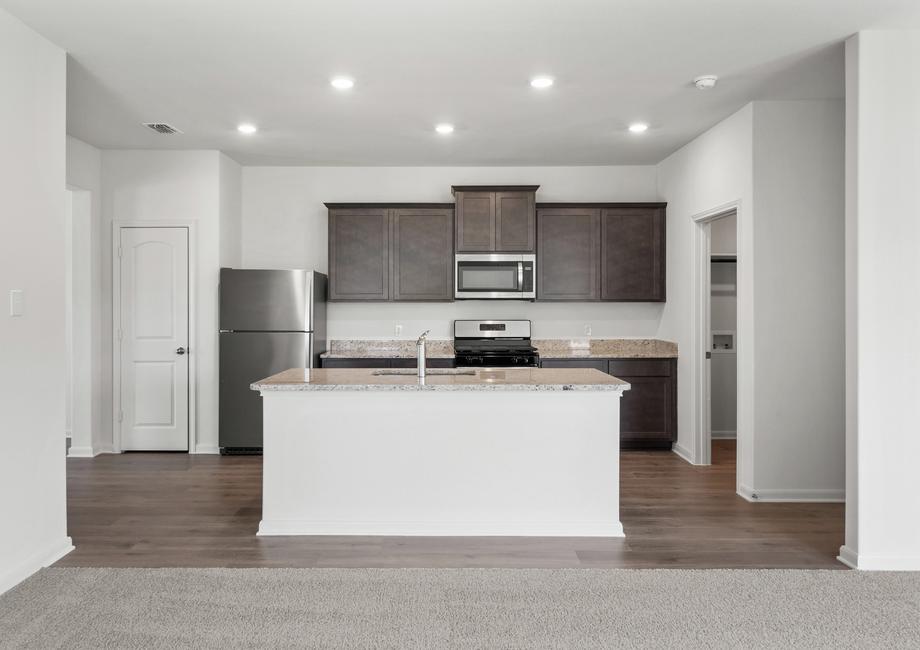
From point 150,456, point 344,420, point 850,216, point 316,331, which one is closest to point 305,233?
point 316,331

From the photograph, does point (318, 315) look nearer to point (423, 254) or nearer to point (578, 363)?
point (423, 254)

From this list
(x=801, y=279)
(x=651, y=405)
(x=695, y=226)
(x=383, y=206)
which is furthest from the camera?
(x=383, y=206)

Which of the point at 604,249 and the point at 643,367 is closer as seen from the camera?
the point at 643,367

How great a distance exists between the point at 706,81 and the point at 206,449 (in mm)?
4690

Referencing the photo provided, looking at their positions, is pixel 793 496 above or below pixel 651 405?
below

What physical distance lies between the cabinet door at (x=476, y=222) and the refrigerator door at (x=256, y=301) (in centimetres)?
153

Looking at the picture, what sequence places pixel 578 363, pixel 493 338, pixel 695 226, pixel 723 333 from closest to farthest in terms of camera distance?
1. pixel 695 226
2. pixel 578 363
3. pixel 493 338
4. pixel 723 333

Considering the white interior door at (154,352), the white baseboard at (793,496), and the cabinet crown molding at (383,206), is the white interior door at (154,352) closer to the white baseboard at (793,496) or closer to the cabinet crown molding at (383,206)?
the cabinet crown molding at (383,206)

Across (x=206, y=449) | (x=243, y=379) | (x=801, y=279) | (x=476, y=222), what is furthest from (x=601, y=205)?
(x=206, y=449)

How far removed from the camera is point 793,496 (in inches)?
166

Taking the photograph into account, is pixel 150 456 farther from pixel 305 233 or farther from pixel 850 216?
pixel 850 216

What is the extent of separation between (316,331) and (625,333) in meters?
2.88

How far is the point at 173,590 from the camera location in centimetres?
282

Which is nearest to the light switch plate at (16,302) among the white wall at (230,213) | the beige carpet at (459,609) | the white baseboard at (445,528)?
the beige carpet at (459,609)
